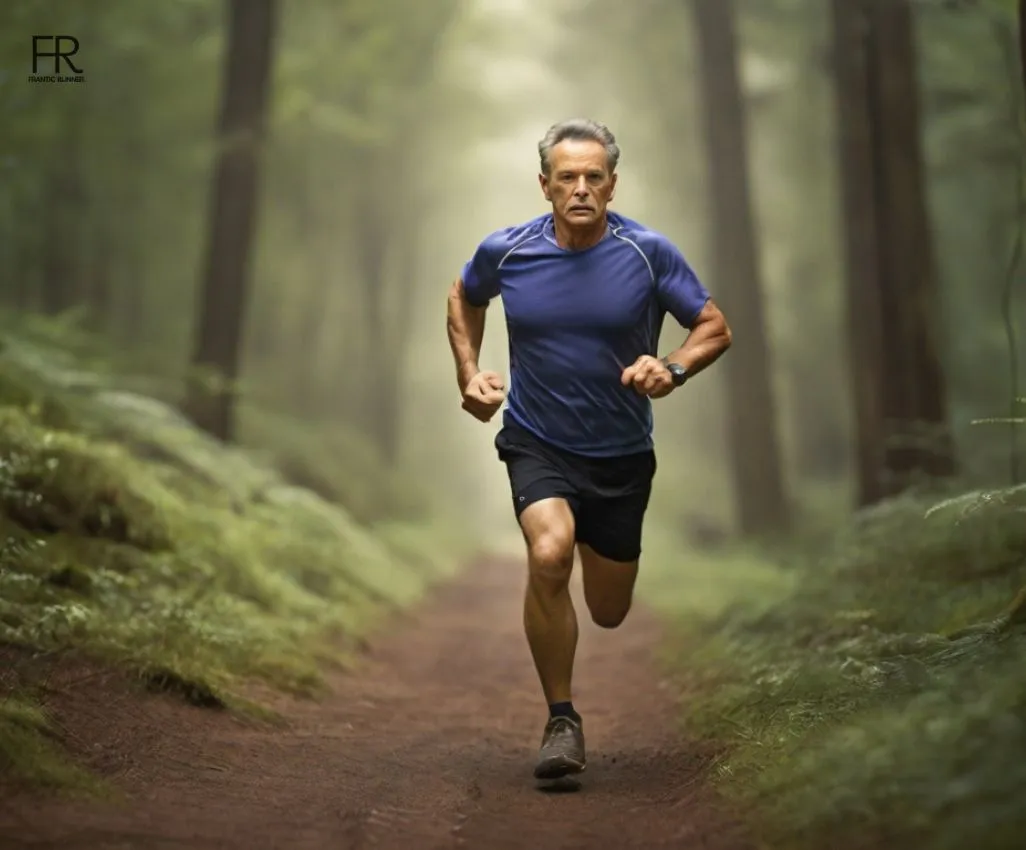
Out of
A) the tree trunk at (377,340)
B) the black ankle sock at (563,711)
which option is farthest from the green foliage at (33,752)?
the tree trunk at (377,340)

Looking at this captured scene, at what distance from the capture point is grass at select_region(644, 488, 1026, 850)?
313cm

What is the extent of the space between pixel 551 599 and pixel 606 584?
0.67 metres

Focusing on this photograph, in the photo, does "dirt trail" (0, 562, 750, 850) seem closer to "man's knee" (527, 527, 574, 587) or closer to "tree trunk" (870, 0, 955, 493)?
"man's knee" (527, 527, 574, 587)

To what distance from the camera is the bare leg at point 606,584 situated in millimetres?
5531

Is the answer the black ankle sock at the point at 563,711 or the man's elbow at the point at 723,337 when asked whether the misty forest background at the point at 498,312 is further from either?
the man's elbow at the point at 723,337

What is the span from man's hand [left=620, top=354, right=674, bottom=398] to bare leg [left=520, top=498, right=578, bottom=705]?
25.7 inches

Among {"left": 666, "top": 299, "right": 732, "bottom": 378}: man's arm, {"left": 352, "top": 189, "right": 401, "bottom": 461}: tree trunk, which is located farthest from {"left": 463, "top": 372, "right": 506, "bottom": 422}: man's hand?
{"left": 352, "top": 189, "right": 401, "bottom": 461}: tree trunk

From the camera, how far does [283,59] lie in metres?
18.2

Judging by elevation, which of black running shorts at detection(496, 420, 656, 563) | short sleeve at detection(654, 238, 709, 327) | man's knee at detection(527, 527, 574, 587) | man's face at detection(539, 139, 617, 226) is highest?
man's face at detection(539, 139, 617, 226)

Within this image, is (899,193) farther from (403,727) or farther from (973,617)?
(403,727)

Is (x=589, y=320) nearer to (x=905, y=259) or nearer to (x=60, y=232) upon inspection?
(x=905, y=259)

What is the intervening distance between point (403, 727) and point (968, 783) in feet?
12.5

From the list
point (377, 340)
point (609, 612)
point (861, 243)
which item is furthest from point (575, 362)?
point (377, 340)

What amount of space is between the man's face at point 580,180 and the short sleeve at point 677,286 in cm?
37
